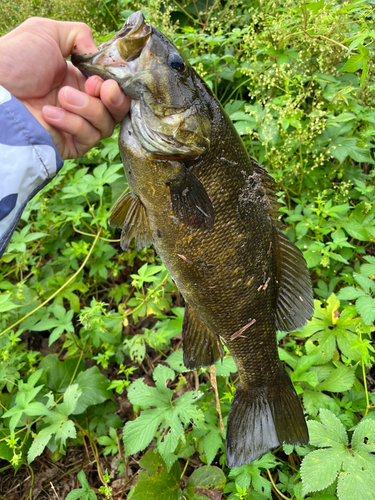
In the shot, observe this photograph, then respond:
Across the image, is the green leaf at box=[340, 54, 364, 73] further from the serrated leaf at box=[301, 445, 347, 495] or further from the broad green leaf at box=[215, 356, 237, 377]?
the serrated leaf at box=[301, 445, 347, 495]

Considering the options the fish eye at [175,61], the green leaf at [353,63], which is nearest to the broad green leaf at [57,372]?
the fish eye at [175,61]

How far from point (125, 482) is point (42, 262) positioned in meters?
1.83

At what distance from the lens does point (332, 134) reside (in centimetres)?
237

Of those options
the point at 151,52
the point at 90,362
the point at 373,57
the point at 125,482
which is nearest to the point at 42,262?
the point at 90,362

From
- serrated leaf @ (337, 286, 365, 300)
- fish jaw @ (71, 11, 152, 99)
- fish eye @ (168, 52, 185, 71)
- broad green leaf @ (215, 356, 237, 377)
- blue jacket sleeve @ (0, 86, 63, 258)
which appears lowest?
broad green leaf @ (215, 356, 237, 377)

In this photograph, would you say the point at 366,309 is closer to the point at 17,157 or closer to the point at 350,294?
the point at 350,294

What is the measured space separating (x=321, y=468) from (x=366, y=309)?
2.40 feet

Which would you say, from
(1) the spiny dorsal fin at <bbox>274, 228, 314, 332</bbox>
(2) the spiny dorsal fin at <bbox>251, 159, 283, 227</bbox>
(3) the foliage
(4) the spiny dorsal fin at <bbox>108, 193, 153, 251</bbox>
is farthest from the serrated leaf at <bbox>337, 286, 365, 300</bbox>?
(4) the spiny dorsal fin at <bbox>108, 193, 153, 251</bbox>

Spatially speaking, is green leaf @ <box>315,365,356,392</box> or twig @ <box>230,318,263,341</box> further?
green leaf @ <box>315,365,356,392</box>

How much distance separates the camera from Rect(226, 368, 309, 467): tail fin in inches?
59.0

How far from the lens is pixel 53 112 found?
1.38 m

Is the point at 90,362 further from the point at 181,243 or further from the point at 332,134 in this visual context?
the point at 332,134

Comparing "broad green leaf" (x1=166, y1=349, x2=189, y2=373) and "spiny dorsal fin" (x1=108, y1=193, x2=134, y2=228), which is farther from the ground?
"spiny dorsal fin" (x1=108, y1=193, x2=134, y2=228)

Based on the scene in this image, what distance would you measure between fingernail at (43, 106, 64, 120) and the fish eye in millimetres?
465
